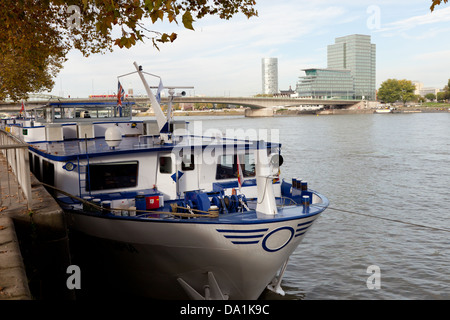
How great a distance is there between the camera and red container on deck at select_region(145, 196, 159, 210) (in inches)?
423

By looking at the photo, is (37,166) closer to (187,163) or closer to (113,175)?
(113,175)

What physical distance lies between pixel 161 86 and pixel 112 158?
4373mm

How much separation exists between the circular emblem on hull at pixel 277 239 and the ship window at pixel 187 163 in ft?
11.9

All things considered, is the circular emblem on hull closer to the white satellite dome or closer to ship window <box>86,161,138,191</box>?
ship window <box>86,161,138,191</box>

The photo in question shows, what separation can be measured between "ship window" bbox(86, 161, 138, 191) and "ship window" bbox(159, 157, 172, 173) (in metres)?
0.71

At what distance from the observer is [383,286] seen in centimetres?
1286

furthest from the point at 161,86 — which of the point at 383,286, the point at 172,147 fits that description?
the point at 383,286

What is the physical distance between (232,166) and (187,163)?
1364 mm

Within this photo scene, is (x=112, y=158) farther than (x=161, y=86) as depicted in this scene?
No

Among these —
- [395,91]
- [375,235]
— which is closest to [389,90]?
[395,91]

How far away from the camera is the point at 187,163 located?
1198 centimetres

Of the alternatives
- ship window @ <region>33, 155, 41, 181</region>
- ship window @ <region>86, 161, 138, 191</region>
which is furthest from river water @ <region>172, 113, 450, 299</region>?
ship window @ <region>33, 155, 41, 181</region>

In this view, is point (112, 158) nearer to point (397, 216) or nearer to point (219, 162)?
point (219, 162)
